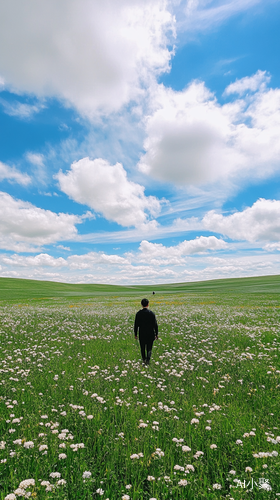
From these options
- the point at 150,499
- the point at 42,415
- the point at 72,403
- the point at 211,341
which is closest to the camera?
the point at 150,499

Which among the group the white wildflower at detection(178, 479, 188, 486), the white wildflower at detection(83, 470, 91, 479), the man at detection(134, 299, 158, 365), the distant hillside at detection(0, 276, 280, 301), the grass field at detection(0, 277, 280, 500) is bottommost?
the distant hillside at detection(0, 276, 280, 301)

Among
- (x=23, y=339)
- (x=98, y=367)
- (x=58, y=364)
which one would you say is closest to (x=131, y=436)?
(x=98, y=367)

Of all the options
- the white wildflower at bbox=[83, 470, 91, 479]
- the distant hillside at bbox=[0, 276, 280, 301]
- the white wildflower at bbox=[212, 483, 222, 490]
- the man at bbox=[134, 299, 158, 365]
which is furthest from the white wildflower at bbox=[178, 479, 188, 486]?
the distant hillside at bbox=[0, 276, 280, 301]

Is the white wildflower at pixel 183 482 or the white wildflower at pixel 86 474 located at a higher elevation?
the white wildflower at pixel 86 474

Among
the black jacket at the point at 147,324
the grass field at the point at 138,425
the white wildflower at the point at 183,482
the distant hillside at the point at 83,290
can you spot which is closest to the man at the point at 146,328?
the black jacket at the point at 147,324

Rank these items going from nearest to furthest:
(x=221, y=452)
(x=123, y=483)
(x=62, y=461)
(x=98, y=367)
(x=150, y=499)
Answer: (x=150, y=499) → (x=123, y=483) → (x=62, y=461) → (x=221, y=452) → (x=98, y=367)

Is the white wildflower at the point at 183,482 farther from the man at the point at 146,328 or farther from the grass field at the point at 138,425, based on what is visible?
the man at the point at 146,328

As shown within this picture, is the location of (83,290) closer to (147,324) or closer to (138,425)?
(147,324)

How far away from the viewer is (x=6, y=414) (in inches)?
221

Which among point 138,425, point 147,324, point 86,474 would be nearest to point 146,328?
point 147,324

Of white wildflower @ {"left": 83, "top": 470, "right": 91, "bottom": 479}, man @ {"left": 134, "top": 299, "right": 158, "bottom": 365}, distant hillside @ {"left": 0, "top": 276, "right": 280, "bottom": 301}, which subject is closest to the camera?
white wildflower @ {"left": 83, "top": 470, "right": 91, "bottom": 479}

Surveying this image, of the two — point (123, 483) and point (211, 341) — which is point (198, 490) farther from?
point (211, 341)

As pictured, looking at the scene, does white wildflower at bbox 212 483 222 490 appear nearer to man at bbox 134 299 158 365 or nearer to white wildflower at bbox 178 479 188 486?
white wildflower at bbox 178 479 188 486

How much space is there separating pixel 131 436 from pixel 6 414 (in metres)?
A: 3.00
